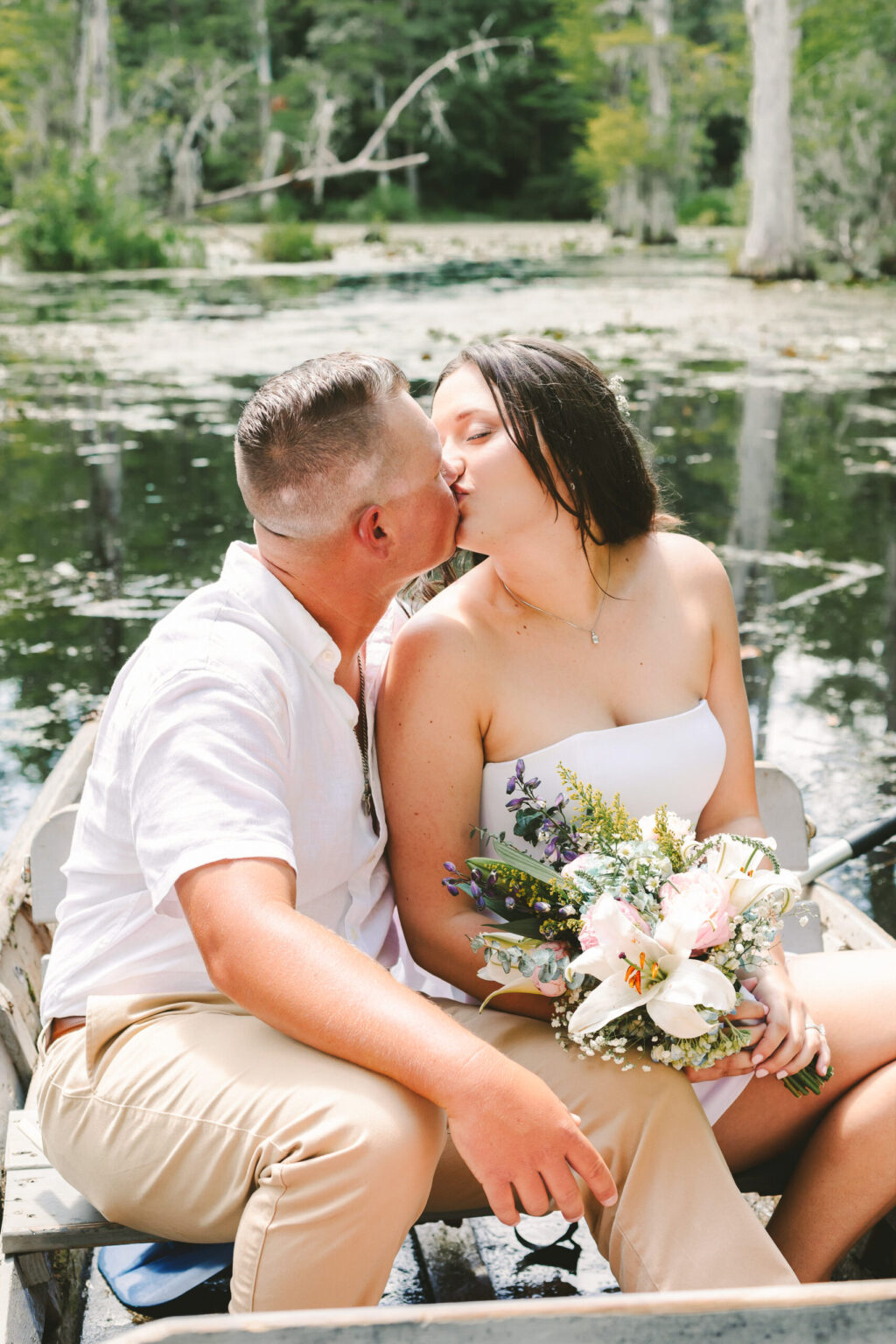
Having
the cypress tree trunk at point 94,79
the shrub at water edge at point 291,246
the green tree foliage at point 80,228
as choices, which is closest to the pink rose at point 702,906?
the green tree foliage at point 80,228

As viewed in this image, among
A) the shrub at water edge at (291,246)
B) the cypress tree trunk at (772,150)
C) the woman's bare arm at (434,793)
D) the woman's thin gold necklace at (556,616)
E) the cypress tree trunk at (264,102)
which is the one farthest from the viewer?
the cypress tree trunk at (264,102)

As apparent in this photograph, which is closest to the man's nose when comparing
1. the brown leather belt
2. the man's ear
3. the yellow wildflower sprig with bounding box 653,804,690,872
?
the man's ear

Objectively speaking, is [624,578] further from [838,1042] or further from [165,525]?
[165,525]

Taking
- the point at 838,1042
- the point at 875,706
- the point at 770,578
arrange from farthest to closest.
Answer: the point at 770,578, the point at 875,706, the point at 838,1042

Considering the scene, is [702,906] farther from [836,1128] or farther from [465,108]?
[465,108]

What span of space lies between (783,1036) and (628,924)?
0.40 meters

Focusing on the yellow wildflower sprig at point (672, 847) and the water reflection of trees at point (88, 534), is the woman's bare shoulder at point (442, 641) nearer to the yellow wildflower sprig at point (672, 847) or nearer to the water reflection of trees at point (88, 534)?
the yellow wildflower sprig at point (672, 847)

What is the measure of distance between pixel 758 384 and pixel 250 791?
586 inches

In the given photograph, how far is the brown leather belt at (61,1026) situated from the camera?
2211mm

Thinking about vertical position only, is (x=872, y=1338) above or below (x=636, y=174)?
below

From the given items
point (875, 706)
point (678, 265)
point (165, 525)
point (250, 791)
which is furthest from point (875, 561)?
point (678, 265)

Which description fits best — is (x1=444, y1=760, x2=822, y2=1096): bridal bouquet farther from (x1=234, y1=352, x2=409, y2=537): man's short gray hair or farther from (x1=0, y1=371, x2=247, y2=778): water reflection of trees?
(x1=0, y1=371, x2=247, y2=778): water reflection of trees

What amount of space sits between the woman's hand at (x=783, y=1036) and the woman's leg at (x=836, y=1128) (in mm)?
80

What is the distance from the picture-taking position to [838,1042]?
7.57 feet
